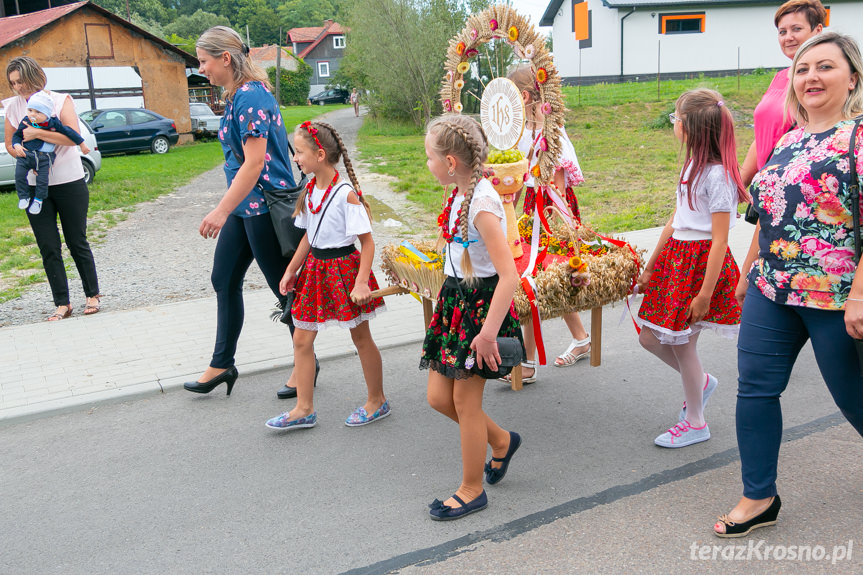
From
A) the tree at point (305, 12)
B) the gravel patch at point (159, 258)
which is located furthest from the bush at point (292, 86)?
the gravel patch at point (159, 258)

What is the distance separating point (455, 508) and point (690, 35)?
35.5 metres

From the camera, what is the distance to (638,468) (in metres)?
3.56

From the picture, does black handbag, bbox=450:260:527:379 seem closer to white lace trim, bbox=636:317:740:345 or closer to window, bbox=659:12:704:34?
white lace trim, bbox=636:317:740:345

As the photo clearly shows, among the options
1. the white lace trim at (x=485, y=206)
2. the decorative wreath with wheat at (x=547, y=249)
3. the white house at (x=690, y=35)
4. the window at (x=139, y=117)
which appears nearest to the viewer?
the white lace trim at (x=485, y=206)

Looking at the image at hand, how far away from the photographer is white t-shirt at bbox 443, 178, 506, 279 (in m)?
2.91

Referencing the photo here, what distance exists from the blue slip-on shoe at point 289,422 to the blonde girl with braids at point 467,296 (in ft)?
3.82

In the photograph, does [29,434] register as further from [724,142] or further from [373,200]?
[373,200]

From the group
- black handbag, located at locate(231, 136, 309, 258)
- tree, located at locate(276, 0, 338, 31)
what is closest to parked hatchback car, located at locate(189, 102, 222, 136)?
black handbag, located at locate(231, 136, 309, 258)

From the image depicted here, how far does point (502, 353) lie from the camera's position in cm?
298

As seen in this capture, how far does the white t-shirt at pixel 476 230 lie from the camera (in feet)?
9.53

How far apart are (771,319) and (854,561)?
937 millimetres

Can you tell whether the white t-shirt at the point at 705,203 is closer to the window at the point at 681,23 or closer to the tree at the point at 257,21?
the window at the point at 681,23

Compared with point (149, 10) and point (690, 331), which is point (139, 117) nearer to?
point (690, 331)

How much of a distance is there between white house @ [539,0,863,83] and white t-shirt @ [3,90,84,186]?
31002mm
